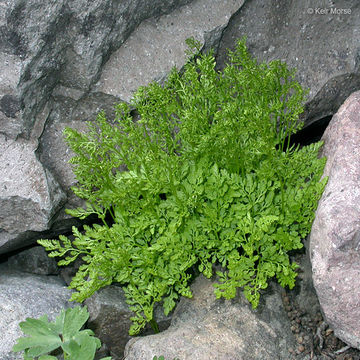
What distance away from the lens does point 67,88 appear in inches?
190

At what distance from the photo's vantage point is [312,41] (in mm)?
5188

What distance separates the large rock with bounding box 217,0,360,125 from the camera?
16.8 ft

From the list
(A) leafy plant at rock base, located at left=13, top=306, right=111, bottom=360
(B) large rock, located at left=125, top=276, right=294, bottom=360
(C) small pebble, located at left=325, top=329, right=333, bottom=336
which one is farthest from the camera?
(C) small pebble, located at left=325, top=329, right=333, bottom=336

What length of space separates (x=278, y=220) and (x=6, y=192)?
224cm

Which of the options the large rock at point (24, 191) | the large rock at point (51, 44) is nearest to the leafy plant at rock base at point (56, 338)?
the large rock at point (24, 191)

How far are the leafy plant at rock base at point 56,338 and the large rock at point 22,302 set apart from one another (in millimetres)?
390

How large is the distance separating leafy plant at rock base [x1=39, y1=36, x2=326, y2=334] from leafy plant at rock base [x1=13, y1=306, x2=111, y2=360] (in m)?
0.40

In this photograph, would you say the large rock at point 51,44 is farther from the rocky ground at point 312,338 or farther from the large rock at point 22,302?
the rocky ground at point 312,338

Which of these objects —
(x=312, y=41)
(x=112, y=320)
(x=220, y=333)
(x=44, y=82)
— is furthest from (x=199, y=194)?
(x=312, y=41)

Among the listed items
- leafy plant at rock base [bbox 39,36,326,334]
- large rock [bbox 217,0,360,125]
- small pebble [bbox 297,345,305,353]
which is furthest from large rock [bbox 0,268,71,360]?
large rock [bbox 217,0,360,125]

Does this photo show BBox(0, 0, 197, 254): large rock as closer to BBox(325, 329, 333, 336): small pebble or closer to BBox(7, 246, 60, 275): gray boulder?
BBox(7, 246, 60, 275): gray boulder

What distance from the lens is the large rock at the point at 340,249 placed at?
148 inches

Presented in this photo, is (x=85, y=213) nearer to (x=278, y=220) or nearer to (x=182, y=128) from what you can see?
(x=182, y=128)

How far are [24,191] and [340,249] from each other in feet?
8.42
